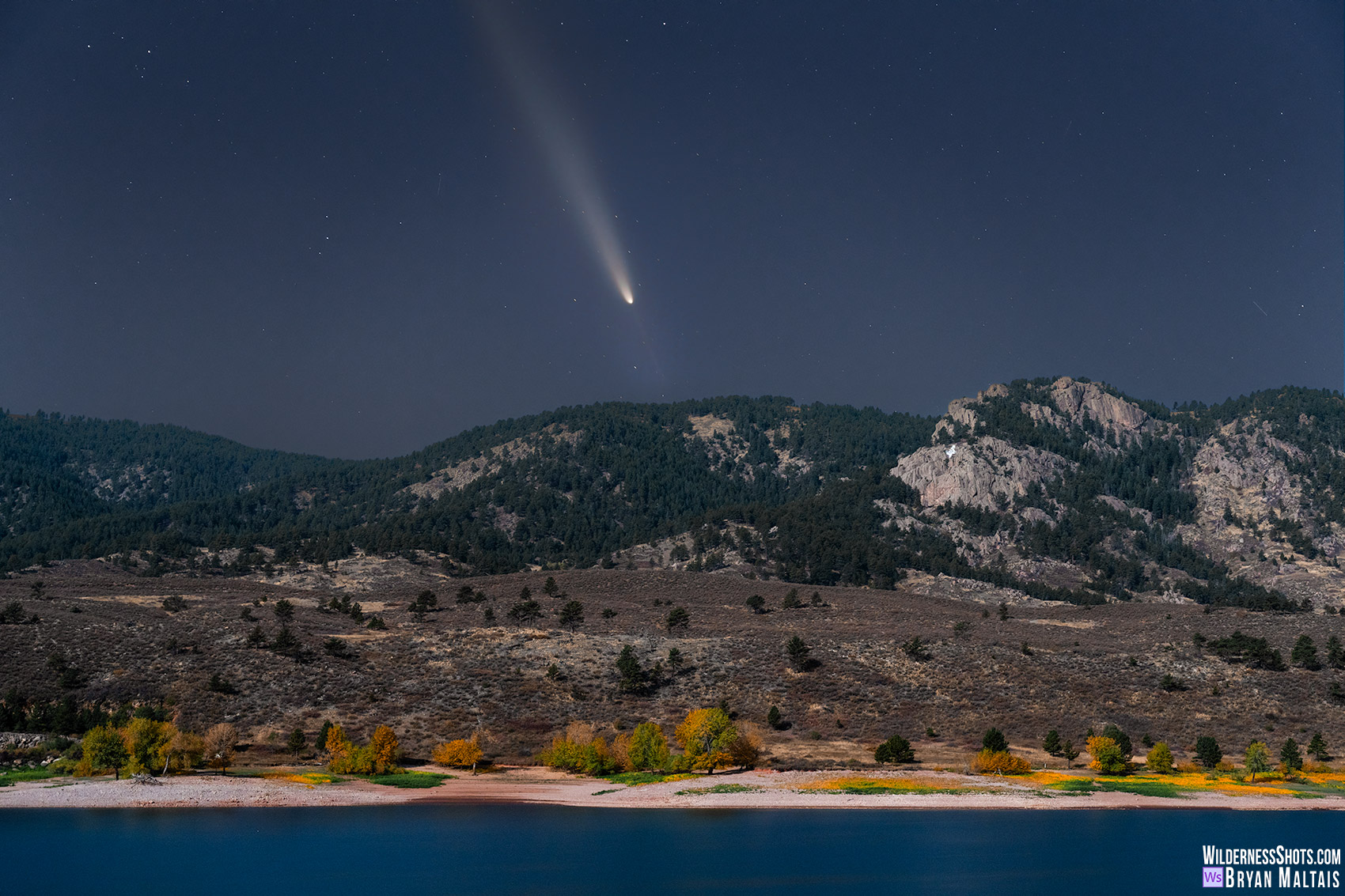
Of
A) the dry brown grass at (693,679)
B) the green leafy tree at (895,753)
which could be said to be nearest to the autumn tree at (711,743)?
the dry brown grass at (693,679)

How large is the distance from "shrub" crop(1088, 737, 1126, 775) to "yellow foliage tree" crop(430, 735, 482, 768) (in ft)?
145

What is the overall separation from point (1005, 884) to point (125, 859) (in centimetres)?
3813

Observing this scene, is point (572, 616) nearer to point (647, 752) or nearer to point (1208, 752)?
point (647, 752)

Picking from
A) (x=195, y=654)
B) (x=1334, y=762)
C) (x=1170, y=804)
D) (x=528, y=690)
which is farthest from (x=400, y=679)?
(x=1334, y=762)

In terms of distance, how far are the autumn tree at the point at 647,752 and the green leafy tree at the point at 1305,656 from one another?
229 feet

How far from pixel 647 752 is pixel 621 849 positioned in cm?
2546

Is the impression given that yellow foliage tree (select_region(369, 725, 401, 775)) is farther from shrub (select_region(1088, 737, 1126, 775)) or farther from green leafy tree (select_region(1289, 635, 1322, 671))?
green leafy tree (select_region(1289, 635, 1322, 671))

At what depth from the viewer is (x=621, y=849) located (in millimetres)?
47969

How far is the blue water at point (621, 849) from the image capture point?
4197cm

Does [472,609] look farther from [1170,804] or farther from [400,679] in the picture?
[1170,804]

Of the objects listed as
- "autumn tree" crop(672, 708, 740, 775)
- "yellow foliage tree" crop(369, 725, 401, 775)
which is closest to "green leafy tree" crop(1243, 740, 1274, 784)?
"autumn tree" crop(672, 708, 740, 775)

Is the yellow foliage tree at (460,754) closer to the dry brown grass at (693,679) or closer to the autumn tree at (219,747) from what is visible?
the dry brown grass at (693,679)

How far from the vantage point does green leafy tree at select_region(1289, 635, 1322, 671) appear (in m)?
102

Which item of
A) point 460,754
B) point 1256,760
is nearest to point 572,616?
point 460,754
